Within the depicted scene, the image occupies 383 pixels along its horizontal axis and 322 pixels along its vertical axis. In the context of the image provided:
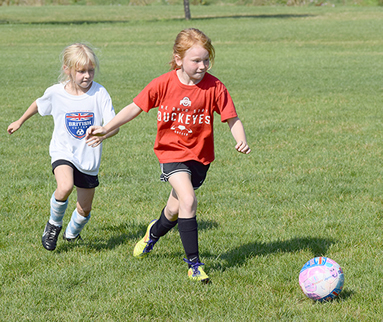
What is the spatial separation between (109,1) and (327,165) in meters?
87.7

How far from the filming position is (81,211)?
5.00 m

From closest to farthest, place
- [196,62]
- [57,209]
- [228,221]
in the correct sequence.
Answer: [196,62] → [57,209] → [228,221]

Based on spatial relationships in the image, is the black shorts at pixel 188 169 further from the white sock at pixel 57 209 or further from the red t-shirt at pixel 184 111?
the white sock at pixel 57 209

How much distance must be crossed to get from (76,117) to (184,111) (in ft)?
3.53

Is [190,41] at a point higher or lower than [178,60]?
higher

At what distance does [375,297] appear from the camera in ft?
12.9

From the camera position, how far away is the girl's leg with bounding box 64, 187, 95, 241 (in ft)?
16.3

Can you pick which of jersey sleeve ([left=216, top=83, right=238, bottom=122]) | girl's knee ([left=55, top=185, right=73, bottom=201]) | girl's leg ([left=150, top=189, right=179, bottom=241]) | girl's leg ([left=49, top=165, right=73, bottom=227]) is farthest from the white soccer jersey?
jersey sleeve ([left=216, top=83, right=238, bottom=122])

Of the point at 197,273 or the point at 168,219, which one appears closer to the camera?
the point at 197,273

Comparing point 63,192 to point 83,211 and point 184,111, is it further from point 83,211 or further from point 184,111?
point 184,111

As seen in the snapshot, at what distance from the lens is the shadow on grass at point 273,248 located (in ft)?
15.3

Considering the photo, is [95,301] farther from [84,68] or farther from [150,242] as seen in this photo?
[84,68]

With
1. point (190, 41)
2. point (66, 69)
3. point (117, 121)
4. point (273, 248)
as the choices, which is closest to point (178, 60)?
point (190, 41)

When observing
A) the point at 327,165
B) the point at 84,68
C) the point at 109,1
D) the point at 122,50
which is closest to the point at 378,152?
the point at 327,165
